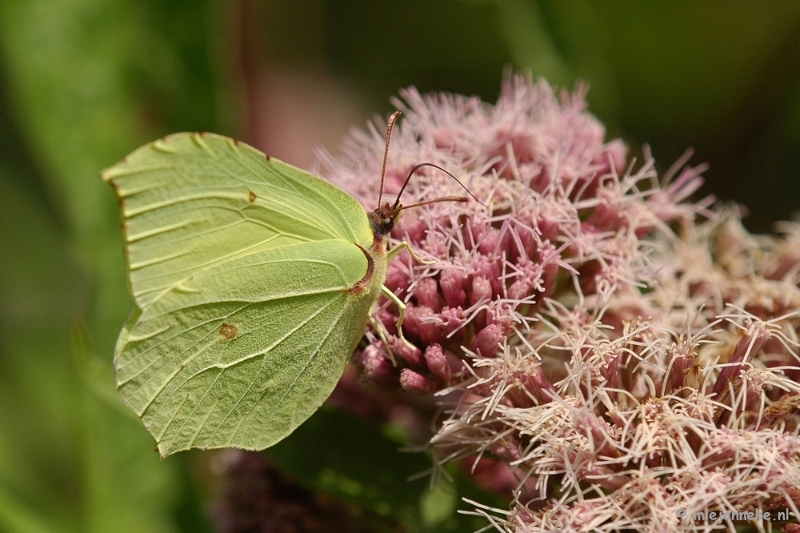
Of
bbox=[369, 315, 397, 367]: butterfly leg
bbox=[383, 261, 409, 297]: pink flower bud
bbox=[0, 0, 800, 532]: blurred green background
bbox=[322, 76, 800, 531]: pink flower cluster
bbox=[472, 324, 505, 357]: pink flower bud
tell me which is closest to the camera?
bbox=[322, 76, 800, 531]: pink flower cluster

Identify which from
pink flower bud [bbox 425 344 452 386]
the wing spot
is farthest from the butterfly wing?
pink flower bud [bbox 425 344 452 386]

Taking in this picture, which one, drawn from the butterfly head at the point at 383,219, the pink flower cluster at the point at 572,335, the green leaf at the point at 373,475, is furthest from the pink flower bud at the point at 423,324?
the green leaf at the point at 373,475

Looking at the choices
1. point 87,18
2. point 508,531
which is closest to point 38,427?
point 87,18

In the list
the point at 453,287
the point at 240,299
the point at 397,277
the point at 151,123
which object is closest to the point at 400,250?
the point at 397,277

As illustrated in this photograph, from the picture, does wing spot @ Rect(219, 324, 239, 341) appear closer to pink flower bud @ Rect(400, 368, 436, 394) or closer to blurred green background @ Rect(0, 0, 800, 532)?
blurred green background @ Rect(0, 0, 800, 532)

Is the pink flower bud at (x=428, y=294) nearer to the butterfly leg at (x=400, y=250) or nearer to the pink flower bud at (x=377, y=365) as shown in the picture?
the butterfly leg at (x=400, y=250)

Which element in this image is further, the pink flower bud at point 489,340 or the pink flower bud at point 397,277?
the pink flower bud at point 397,277

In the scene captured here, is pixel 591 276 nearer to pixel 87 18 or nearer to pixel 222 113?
pixel 222 113
